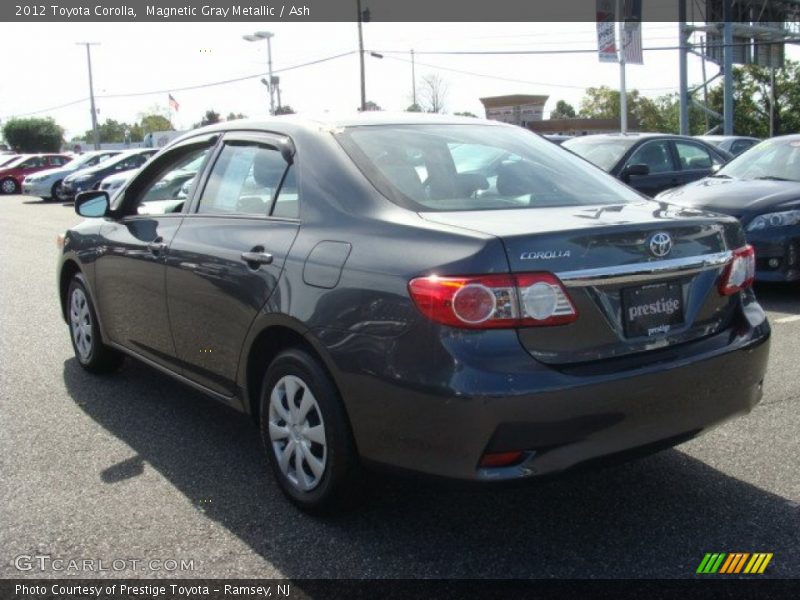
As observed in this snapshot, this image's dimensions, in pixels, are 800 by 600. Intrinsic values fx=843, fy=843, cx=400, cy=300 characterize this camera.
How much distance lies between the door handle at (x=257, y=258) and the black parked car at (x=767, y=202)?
5.35m

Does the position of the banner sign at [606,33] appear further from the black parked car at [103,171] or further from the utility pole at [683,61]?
the black parked car at [103,171]

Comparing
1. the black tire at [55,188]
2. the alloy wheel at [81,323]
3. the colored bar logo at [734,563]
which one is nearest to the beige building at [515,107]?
the black tire at [55,188]

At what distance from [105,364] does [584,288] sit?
3.72 metres

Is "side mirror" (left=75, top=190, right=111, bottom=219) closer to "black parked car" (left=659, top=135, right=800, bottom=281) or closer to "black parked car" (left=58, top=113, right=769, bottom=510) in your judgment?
"black parked car" (left=58, top=113, right=769, bottom=510)

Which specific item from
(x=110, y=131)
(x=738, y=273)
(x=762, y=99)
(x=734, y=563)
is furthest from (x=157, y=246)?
(x=110, y=131)

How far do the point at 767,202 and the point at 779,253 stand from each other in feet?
1.65

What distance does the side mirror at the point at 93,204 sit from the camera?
5.19m

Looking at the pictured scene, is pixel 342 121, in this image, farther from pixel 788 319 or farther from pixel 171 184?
pixel 788 319

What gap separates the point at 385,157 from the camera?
3.64m

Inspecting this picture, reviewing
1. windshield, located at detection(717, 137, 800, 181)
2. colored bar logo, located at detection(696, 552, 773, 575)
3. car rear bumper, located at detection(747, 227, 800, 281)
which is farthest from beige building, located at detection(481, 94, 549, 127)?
colored bar logo, located at detection(696, 552, 773, 575)

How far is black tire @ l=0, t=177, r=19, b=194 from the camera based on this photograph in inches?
1383

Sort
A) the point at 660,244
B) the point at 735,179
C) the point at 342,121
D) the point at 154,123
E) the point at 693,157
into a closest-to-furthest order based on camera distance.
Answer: the point at 660,244
the point at 342,121
the point at 735,179
the point at 693,157
the point at 154,123

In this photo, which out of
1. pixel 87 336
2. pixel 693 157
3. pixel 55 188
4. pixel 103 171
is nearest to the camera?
pixel 87 336

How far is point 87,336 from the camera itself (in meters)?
5.57
